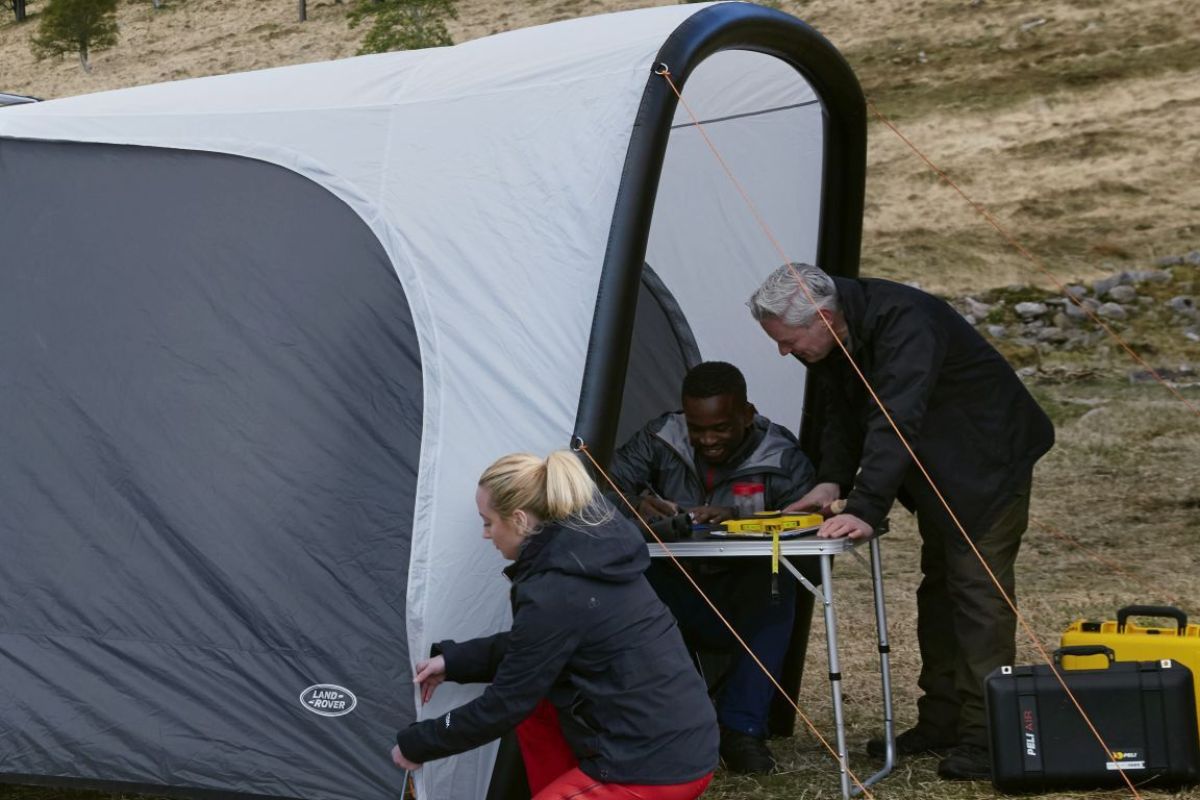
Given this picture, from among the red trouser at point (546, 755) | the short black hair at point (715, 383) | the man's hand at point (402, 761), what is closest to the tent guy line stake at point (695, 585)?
the short black hair at point (715, 383)

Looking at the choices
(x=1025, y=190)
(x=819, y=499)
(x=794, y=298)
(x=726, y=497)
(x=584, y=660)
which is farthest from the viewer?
(x=1025, y=190)

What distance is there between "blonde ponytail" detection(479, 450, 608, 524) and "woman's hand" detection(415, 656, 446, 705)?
0.56 meters

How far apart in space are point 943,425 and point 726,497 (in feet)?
2.69

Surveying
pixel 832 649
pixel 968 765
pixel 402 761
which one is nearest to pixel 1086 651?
pixel 968 765

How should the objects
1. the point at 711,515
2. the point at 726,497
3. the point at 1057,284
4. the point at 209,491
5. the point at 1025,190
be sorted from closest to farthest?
the point at 209,491 < the point at 711,515 < the point at 726,497 < the point at 1057,284 < the point at 1025,190

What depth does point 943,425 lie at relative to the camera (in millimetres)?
4766

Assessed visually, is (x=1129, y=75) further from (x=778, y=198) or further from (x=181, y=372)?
(x=181, y=372)

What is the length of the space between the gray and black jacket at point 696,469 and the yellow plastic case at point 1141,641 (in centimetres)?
105

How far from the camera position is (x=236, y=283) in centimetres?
466

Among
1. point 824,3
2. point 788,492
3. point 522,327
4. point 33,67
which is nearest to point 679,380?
point 788,492

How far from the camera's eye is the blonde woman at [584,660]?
11.8ft

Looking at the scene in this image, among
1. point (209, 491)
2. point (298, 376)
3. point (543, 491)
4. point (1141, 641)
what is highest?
point (298, 376)

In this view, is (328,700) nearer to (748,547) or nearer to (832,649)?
(748,547)

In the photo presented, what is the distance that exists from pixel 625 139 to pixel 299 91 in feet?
4.18
